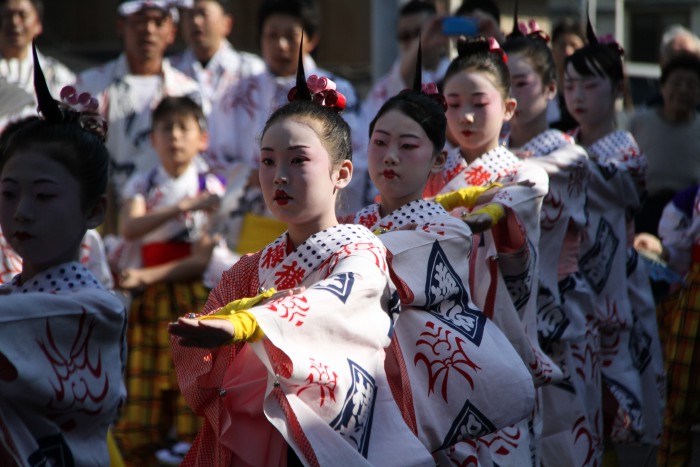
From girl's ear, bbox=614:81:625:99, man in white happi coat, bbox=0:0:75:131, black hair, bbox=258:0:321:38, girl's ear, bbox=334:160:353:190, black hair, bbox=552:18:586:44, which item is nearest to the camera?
girl's ear, bbox=334:160:353:190

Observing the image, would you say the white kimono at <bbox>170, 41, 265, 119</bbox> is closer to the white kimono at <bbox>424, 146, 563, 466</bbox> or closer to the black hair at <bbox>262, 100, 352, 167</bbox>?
the white kimono at <bbox>424, 146, 563, 466</bbox>

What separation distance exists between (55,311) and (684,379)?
3.75m

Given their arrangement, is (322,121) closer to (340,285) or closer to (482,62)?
(340,285)

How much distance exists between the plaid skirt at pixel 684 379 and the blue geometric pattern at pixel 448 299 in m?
2.26

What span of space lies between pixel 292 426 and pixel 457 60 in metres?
2.13

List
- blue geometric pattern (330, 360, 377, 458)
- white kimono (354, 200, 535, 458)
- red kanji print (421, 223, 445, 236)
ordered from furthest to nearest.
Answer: red kanji print (421, 223, 445, 236)
white kimono (354, 200, 535, 458)
blue geometric pattern (330, 360, 377, 458)

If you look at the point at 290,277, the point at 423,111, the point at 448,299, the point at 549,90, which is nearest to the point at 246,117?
the point at 549,90

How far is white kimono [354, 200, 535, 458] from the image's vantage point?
3.72m

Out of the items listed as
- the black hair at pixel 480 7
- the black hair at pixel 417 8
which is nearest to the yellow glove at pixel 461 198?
the black hair at pixel 480 7

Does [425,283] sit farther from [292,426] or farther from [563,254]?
[563,254]

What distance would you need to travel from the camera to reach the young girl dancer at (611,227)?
5.62 m

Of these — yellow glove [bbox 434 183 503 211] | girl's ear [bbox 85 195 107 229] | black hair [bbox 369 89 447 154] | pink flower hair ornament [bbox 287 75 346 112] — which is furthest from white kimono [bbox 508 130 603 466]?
girl's ear [bbox 85 195 107 229]

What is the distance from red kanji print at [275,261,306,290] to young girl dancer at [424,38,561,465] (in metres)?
0.89

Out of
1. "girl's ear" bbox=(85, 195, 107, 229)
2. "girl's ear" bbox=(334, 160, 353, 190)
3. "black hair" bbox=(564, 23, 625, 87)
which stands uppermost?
"black hair" bbox=(564, 23, 625, 87)
